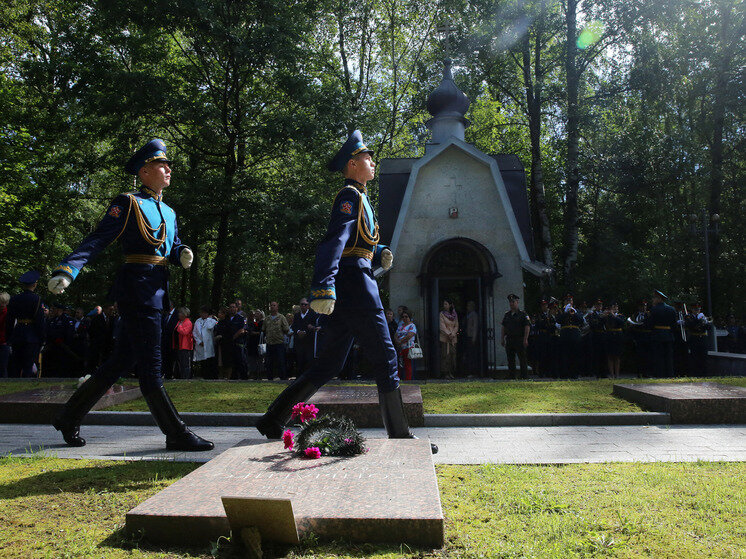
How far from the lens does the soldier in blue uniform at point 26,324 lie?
13.3 metres

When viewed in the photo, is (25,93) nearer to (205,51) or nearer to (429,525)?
(205,51)

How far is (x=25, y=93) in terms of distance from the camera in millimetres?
23484

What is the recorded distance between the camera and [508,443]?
271 inches

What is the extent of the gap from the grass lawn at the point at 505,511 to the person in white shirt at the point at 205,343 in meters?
11.5

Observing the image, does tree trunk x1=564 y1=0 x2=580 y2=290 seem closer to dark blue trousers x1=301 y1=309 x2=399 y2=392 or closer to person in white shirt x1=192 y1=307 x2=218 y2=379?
person in white shirt x1=192 y1=307 x2=218 y2=379

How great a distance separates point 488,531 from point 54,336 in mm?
16237

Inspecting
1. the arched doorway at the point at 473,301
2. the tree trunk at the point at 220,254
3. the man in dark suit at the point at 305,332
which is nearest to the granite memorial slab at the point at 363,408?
the man in dark suit at the point at 305,332

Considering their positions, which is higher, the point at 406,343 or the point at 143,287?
the point at 143,287

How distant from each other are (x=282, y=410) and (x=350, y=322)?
0.93m

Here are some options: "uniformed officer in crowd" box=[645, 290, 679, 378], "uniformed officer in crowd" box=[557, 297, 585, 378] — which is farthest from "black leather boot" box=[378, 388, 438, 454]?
"uniformed officer in crowd" box=[557, 297, 585, 378]

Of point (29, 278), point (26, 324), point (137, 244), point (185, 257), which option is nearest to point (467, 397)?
point (185, 257)

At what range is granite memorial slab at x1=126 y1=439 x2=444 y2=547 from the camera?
322 centimetres

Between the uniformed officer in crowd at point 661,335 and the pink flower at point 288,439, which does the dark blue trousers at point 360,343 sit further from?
the uniformed officer in crowd at point 661,335

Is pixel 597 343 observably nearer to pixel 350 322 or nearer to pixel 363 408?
pixel 363 408
